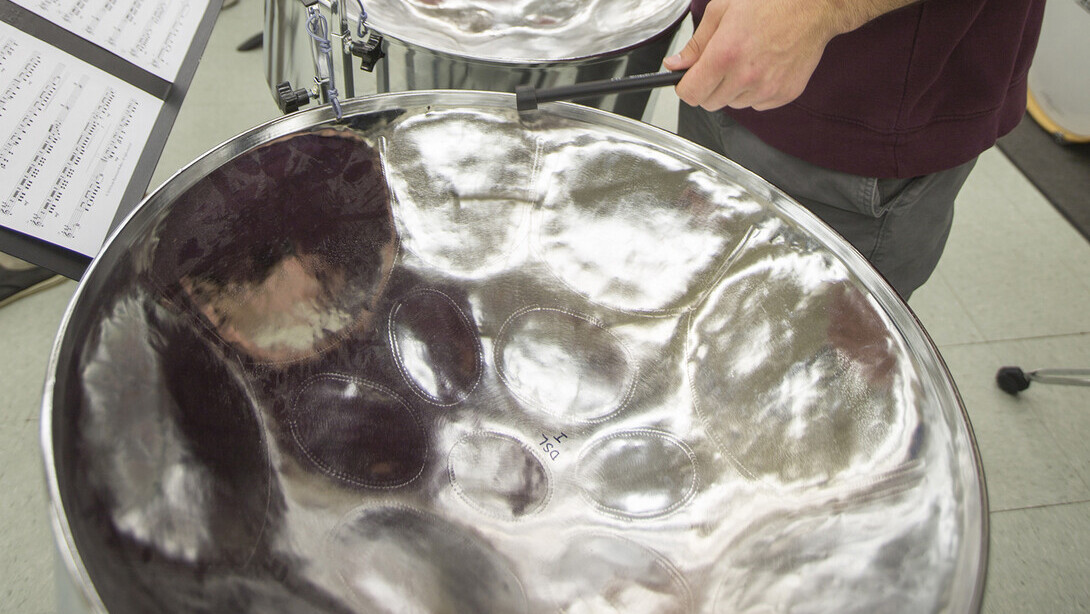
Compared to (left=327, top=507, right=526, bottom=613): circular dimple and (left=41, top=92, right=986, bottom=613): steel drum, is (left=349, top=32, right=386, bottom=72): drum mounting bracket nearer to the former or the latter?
(left=41, top=92, right=986, bottom=613): steel drum

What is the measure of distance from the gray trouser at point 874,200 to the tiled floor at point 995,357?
376mm

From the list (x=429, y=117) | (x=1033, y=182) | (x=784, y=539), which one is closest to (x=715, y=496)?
(x=784, y=539)

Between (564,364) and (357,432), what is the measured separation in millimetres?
268

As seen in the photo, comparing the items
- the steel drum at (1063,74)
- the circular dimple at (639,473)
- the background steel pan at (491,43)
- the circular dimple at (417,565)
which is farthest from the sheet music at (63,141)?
the steel drum at (1063,74)

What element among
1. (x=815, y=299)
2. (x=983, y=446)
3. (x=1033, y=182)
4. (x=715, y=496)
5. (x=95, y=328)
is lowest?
(x=983, y=446)

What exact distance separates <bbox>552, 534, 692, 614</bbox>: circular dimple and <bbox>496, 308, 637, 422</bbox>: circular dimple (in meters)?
0.17

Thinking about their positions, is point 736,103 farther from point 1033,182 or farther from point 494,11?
point 1033,182

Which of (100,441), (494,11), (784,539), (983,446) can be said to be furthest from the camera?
(983,446)

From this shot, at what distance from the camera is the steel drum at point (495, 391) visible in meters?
0.67

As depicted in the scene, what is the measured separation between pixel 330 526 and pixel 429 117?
1.64 feet

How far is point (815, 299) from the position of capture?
85 centimetres

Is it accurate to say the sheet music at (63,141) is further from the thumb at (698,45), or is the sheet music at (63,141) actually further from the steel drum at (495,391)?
the thumb at (698,45)

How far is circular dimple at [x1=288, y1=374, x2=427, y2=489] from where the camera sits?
83cm

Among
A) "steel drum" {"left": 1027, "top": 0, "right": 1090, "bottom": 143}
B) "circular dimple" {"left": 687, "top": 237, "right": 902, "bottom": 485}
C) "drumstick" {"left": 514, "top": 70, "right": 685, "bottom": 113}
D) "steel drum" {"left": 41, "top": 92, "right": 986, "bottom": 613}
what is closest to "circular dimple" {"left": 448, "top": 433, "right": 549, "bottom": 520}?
"steel drum" {"left": 41, "top": 92, "right": 986, "bottom": 613}
